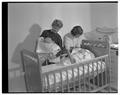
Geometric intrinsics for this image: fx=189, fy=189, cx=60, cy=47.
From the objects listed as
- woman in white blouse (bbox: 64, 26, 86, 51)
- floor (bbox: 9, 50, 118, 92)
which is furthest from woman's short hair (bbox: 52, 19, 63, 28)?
floor (bbox: 9, 50, 118, 92)

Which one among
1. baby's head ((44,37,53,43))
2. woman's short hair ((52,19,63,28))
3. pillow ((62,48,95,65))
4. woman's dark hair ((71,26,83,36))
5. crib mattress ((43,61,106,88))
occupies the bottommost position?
crib mattress ((43,61,106,88))

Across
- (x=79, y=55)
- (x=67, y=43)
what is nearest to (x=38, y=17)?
(x=67, y=43)

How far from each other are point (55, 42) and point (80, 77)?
450 millimetres

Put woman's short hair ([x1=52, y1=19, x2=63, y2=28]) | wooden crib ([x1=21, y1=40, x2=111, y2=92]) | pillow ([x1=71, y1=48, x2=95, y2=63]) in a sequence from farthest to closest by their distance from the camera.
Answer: pillow ([x1=71, y1=48, x2=95, y2=63]) → woman's short hair ([x1=52, y1=19, x2=63, y2=28]) → wooden crib ([x1=21, y1=40, x2=111, y2=92])

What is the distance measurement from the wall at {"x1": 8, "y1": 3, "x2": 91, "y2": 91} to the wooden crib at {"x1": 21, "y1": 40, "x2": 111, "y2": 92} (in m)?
0.09

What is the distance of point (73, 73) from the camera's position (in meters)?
1.84

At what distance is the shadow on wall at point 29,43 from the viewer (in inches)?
69.5

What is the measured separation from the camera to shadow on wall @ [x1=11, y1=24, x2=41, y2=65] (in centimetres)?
176

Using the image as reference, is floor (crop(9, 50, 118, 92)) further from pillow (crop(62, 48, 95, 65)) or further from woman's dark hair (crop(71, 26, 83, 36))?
woman's dark hair (crop(71, 26, 83, 36))

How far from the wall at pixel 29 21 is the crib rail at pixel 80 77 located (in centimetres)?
31

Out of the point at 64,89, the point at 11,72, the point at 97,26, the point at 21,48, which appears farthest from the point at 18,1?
the point at 64,89

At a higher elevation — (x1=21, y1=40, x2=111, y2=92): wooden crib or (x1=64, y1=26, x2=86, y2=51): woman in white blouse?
(x1=64, y1=26, x2=86, y2=51): woman in white blouse

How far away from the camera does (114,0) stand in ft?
5.96

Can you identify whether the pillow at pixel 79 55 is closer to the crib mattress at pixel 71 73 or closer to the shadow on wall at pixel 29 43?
the crib mattress at pixel 71 73
